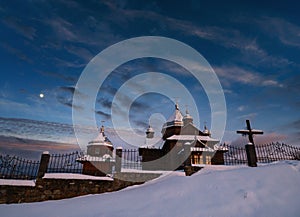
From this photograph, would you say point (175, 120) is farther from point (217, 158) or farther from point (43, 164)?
point (43, 164)

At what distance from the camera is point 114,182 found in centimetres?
1237

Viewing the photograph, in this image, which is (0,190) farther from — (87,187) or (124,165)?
(124,165)

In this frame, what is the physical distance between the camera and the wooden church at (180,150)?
22.3 metres

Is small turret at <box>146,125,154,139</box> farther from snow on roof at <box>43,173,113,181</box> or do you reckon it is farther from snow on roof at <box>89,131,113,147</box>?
snow on roof at <box>43,173,113,181</box>

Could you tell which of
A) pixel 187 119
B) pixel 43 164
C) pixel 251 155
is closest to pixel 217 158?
pixel 187 119

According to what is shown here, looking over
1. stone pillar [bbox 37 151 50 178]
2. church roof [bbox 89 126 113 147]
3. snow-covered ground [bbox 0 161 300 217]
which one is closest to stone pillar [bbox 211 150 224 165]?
church roof [bbox 89 126 113 147]

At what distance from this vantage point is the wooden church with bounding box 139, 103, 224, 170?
22297mm

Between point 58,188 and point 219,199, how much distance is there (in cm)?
946

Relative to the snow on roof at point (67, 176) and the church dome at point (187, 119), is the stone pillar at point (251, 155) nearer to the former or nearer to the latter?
the snow on roof at point (67, 176)

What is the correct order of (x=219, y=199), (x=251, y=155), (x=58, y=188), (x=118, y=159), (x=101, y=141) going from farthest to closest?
(x=101, y=141) < (x=251, y=155) < (x=118, y=159) < (x=58, y=188) < (x=219, y=199)

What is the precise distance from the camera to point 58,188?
37.9ft

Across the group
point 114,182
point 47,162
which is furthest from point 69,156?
point 114,182

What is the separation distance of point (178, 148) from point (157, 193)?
15789mm

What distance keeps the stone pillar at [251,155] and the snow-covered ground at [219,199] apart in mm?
5704
